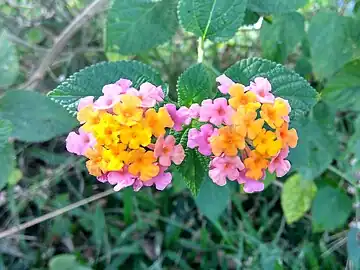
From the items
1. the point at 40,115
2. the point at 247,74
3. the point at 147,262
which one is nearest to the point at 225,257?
the point at 147,262

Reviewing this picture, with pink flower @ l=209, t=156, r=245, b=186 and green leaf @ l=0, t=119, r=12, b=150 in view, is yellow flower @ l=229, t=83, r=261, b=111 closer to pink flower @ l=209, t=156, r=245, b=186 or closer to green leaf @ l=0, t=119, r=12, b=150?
pink flower @ l=209, t=156, r=245, b=186

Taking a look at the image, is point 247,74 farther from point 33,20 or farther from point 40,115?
point 33,20

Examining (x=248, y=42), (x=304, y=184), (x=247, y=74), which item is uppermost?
(x=247, y=74)

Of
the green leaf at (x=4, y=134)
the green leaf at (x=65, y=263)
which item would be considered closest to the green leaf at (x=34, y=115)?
the green leaf at (x=4, y=134)

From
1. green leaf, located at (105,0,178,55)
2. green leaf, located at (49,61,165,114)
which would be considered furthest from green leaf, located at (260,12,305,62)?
green leaf, located at (49,61,165,114)

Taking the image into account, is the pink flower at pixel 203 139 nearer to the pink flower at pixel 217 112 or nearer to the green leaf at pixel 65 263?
the pink flower at pixel 217 112

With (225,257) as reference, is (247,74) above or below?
above
